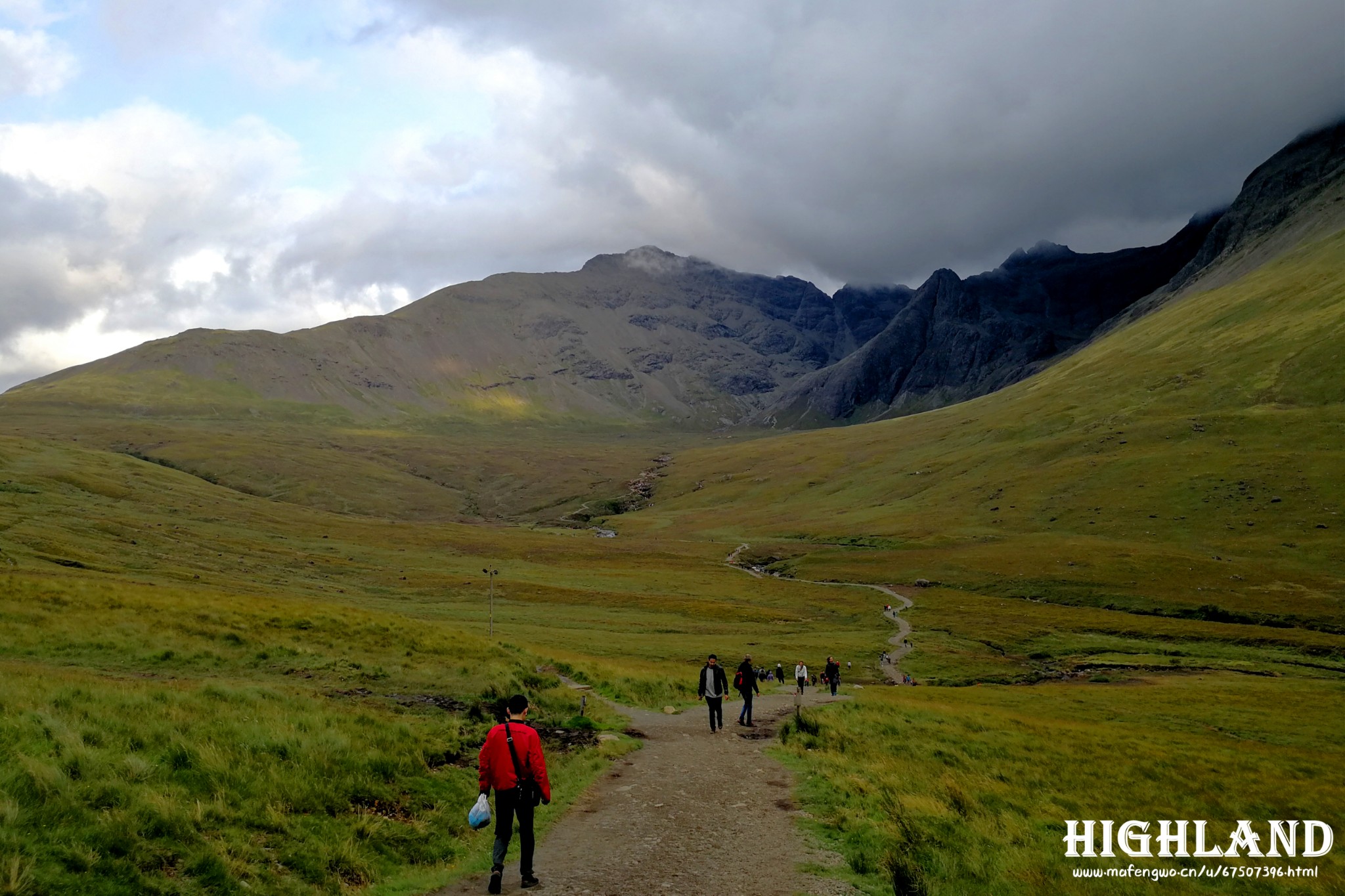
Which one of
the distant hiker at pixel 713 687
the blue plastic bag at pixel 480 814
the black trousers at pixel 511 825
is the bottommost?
the distant hiker at pixel 713 687

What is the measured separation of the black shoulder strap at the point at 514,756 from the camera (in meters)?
13.1

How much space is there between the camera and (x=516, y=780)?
13.1m

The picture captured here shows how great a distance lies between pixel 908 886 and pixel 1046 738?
2476 cm

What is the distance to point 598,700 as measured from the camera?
3538 cm

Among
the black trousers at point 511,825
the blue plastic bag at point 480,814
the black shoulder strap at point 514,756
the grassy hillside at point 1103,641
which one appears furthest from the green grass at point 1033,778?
the blue plastic bag at point 480,814

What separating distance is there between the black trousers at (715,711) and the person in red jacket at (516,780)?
16.5 metres

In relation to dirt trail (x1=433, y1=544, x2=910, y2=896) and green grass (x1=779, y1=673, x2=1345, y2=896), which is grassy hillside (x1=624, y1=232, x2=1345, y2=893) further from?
dirt trail (x1=433, y1=544, x2=910, y2=896)

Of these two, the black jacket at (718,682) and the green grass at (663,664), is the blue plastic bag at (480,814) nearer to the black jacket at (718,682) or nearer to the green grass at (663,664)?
the green grass at (663,664)

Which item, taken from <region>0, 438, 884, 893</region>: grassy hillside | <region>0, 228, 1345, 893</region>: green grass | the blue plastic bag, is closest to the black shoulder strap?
the blue plastic bag

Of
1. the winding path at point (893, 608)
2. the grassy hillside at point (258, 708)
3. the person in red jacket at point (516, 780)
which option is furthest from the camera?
the winding path at point (893, 608)

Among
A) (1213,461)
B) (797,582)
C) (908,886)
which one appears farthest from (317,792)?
(1213,461)

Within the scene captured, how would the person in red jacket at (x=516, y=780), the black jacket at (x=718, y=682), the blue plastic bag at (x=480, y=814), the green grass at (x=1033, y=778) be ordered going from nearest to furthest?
the blue plastic bag at (x=480, y=814) < the person in red jacket at (x=516, y=780) < the green grass at (x=1033, y=778) < the black jacket at (x=718, y=682)

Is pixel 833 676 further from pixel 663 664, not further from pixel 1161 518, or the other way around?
pixel 1161 518

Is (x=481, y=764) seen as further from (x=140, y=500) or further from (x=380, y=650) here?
(x=140, y=500)
